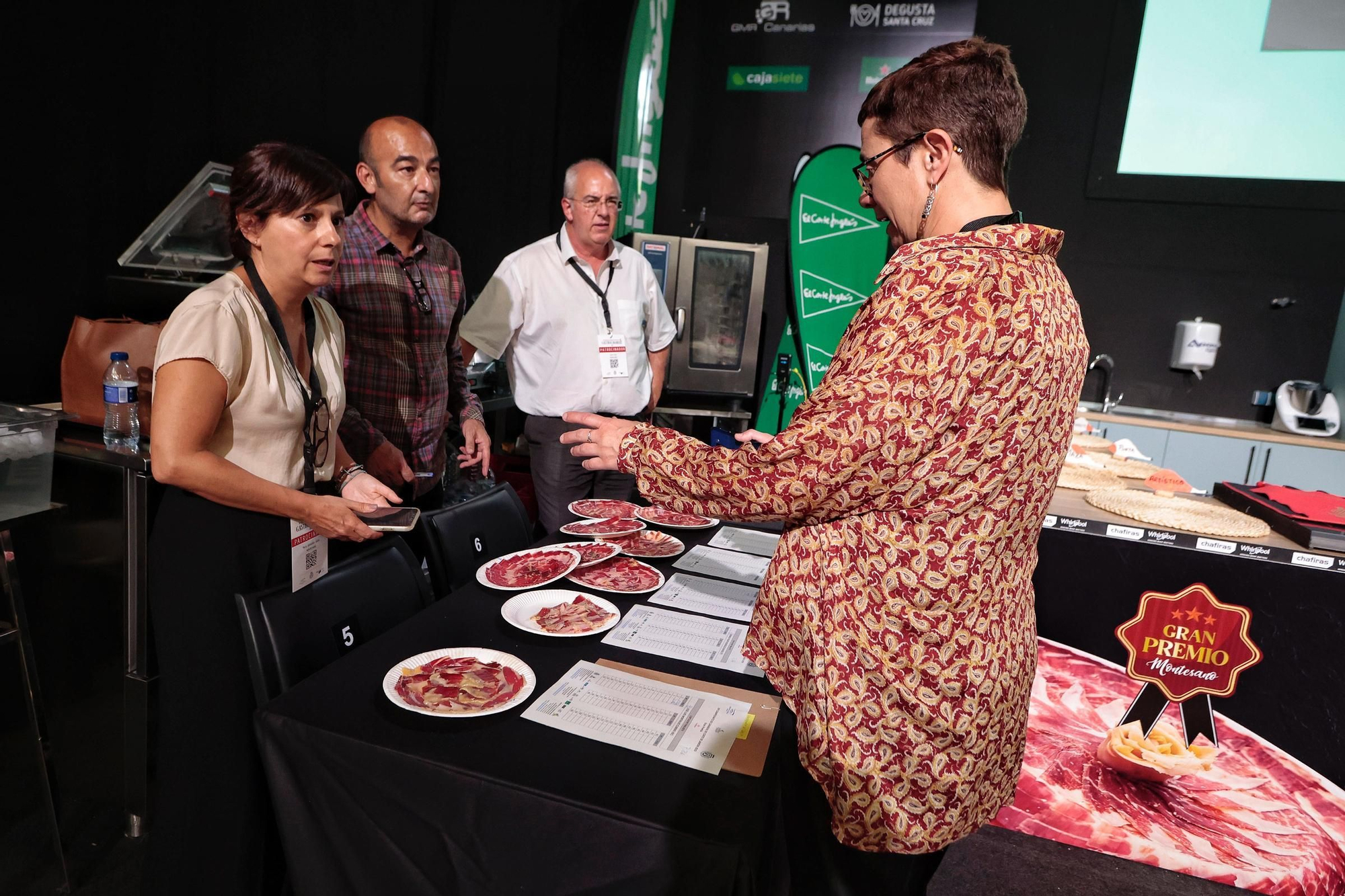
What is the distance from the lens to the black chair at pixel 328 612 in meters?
1.37

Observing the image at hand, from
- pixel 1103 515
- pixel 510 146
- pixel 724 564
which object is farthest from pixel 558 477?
pixel 510 146

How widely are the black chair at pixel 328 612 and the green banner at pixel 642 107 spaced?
129 inches

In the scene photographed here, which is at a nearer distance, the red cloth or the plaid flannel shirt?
the red cloth

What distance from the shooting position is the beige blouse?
140 centimetres

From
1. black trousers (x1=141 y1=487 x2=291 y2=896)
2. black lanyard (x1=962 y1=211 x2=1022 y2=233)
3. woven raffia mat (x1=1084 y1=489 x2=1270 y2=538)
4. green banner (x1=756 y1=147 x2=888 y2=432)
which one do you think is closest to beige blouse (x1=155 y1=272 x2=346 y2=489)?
black trousers (x1=141 y1=487 x2=291 y2=896)

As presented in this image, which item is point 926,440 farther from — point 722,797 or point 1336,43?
point 1336,43

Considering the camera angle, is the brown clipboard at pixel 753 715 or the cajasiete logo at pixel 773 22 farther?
the cajasiete logo at pixel 773 22

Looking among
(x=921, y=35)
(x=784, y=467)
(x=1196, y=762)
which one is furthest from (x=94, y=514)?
(x=921, y=35)

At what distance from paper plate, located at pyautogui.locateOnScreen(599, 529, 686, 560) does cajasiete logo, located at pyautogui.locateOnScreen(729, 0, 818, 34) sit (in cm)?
404

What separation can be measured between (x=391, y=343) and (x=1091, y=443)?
2894 mm

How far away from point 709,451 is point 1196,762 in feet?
4.53

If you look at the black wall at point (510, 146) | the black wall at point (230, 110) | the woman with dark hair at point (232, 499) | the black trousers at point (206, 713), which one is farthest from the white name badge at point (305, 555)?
the black wall at point (510, 146)

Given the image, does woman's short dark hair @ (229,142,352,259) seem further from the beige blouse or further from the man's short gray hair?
the man's short gray hair

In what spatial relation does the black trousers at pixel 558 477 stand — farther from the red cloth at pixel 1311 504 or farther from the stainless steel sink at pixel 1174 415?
the stainless steel sink at pixel 1174 415
